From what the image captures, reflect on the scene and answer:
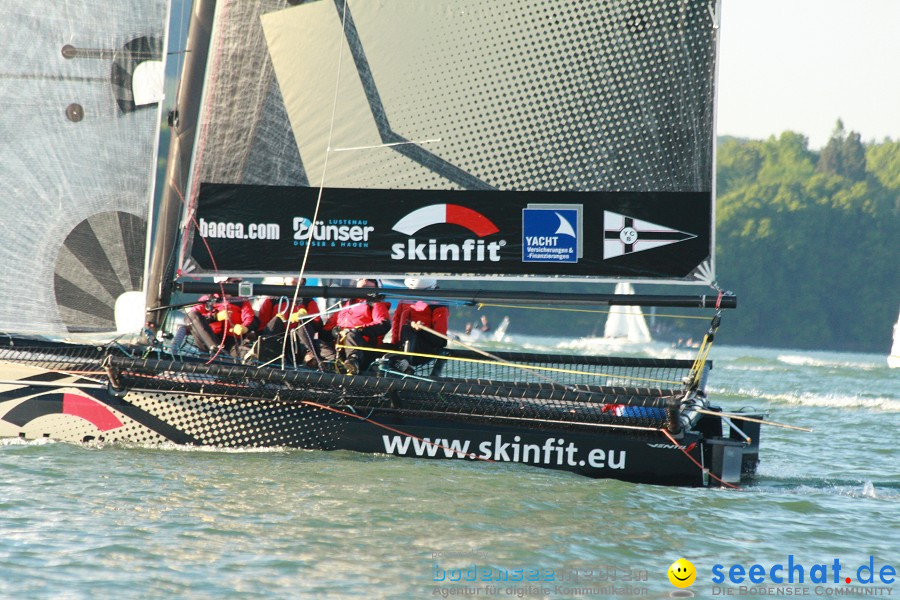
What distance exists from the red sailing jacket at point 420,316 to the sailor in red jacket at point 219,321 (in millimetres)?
1159

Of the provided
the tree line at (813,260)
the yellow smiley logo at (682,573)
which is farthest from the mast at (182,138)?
the tree line at (813,260)

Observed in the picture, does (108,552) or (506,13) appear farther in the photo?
(506,13)

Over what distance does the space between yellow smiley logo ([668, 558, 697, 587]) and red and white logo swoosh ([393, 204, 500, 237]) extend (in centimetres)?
298

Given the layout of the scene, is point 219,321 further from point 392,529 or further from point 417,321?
point 392,529

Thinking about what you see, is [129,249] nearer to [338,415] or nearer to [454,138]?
[338,415]

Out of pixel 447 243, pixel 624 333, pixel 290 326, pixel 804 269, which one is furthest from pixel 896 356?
pixel 290 326

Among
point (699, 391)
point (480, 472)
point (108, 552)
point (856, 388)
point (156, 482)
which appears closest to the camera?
point (108, 552)

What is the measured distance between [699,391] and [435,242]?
2.39 m

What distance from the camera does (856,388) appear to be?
23672 millimetres

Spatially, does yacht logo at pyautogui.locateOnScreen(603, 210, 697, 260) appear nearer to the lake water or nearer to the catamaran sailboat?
the catamaran sailboat

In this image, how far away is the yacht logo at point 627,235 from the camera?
26.7 ft

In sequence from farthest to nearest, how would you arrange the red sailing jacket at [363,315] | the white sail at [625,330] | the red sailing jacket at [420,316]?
1. the white sail at [625,330]
2. the red sailing jacket at [420,316]
3. the red sailing jacket at [363,315]

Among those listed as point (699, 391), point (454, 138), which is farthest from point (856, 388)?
point (454, 138)

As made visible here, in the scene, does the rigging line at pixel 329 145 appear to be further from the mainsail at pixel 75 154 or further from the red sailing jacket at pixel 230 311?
the mainsail at pixel 75 154
